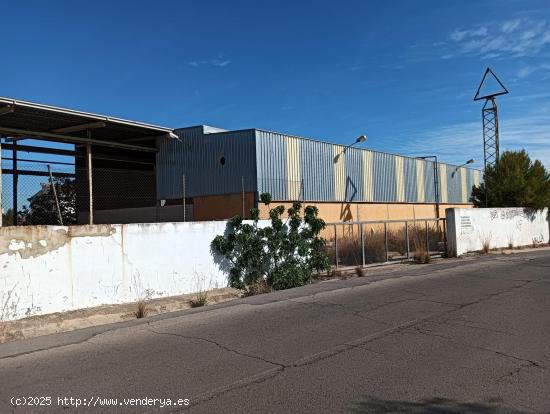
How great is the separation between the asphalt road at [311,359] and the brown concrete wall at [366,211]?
52.7 ft

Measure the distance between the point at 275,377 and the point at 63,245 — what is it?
697 cm

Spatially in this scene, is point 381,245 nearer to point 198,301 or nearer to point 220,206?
point 220,206

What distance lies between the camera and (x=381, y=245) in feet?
73.6

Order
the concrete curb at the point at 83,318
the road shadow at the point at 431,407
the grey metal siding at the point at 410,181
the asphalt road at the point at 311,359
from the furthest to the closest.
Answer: the grey metal siding at the point at 410,181 < the concrete curb at the point at 83,318 < the asphalt road at the point at 311,359 < the road shadow at the point at 431,407

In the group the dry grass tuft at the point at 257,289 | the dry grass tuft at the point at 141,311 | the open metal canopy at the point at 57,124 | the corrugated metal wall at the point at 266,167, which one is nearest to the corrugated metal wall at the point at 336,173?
the corrugated metal wall at the point at 266,167

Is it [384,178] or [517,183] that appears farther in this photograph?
[384,178]

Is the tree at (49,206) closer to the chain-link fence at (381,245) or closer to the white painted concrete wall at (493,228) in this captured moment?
the chain-link fence at (381,245)

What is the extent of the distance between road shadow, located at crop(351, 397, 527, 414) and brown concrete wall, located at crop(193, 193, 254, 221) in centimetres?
2086

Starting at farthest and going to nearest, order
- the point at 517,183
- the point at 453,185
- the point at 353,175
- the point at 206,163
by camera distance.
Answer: the point at 453,185 → the point at 353,175 → the point at 517,183 → the point at 206,163

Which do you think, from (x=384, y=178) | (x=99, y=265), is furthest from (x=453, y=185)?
(x=99, y=265)

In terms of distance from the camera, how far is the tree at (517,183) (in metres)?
30.6

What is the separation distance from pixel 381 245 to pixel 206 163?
9921mm

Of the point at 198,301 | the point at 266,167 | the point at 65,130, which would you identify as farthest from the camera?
the point at 266,167

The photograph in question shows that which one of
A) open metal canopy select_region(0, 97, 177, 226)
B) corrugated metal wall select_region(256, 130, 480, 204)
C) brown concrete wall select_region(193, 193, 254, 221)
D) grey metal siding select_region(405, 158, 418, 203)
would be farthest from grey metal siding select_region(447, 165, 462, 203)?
open metal canopy select_region(0, 97, 177, 226)
